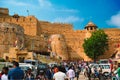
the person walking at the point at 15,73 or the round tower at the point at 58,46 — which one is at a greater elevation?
the round tower at the point at 58,46

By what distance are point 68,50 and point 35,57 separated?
3017cm

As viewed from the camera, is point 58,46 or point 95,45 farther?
point 58,46

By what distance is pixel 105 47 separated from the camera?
65.9 metres

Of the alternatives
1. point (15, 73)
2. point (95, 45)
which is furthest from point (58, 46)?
point (15, 73)

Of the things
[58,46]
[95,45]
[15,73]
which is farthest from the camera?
[58,46]

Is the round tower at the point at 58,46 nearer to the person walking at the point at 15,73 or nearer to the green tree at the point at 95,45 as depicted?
the green tree at the point at 95,45

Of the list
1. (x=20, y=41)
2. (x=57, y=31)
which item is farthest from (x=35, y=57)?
(x=57, y=31)

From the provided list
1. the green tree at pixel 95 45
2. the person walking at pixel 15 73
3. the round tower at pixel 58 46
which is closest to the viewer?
the person walking at pixel 15 73

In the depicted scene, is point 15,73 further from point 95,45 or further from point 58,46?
point 58,46

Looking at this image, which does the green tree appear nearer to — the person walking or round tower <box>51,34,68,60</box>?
round tower <box>51,34,68,60</box>

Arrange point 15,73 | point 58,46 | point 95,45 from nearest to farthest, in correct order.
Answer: point 15,73 < point 95,45 < point 58,46

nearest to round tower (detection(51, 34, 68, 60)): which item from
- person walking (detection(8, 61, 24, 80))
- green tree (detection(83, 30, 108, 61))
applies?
green tree (detection(83, 30, 108, 61))

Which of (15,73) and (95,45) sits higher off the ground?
(95,45)

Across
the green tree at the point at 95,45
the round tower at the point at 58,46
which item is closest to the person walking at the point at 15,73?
the green tree at the point at 95,45
